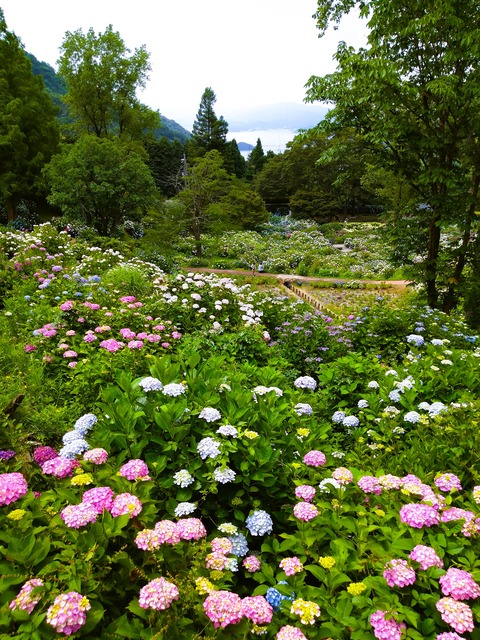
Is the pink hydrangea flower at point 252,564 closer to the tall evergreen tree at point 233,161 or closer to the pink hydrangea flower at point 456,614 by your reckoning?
the pink hydrangea flower at point 456,614

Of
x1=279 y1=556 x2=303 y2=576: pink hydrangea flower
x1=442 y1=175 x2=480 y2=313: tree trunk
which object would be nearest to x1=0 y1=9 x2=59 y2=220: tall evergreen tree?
x1=442 y1=175 x2=480 y2=313: tree trunk

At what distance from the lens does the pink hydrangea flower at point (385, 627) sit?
110 cm

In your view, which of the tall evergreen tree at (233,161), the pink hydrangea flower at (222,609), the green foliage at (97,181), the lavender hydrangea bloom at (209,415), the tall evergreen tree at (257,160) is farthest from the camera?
the tall evergreen tree at (257,160)

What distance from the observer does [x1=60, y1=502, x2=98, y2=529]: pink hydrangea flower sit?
4.10ft

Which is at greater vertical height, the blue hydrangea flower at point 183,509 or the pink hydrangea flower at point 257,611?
the blue hydrangea flower at point 183,509

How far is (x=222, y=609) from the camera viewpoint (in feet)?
3.64

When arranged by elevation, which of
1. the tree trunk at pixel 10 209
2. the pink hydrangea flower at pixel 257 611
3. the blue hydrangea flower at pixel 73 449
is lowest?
the pink hydrangea flower at pixel 257 611

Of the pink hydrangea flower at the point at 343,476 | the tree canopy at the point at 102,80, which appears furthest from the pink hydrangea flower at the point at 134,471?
the tree canopy at the point at 102,80

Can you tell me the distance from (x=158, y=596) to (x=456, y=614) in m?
0.86

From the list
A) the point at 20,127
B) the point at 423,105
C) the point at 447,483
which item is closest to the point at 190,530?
the point at 447,483

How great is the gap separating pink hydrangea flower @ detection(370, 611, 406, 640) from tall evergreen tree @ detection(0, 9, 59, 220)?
18.2m

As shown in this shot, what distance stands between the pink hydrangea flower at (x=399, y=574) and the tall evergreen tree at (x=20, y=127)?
18128mm

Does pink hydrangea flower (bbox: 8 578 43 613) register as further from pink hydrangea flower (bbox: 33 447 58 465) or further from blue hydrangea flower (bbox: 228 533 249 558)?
pink hydrangea flower (bbox: 33 447 58 465)

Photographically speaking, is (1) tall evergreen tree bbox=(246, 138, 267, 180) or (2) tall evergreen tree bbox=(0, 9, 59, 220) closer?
(2) tall evergreen tree bbox=(0, 9, 59, 220)
